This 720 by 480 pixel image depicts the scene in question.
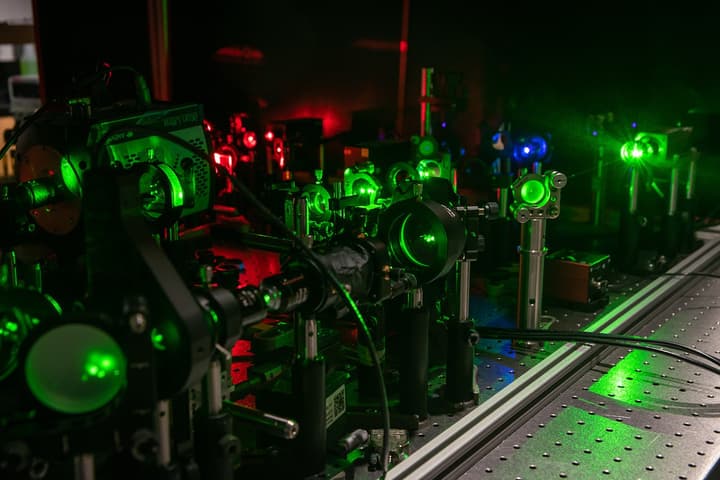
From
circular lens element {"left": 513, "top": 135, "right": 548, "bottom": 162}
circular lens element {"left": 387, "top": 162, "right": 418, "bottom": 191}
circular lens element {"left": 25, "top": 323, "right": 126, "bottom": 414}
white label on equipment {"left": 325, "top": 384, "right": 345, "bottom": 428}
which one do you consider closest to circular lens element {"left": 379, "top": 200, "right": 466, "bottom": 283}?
white label on equipment {"left": 325, "top": 384, "right": 345, "bottom": 428}

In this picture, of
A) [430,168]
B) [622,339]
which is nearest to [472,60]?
[430,168]

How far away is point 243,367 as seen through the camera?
2.20 meters

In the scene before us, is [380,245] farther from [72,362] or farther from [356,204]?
[72,362]

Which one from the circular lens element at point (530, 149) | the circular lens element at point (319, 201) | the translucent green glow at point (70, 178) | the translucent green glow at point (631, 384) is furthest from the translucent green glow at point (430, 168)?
the circular lens element at point (530, 149)

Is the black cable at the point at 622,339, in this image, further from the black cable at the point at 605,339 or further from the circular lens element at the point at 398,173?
the circular lens element at the point at 398,173

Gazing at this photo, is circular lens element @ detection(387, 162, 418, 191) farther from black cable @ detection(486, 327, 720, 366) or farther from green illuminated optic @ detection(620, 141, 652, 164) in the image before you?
green illuminated optic @ detection(620, 141, 652, 164)

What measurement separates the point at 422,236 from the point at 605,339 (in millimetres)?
806

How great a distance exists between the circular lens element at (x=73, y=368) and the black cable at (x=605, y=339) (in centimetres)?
148

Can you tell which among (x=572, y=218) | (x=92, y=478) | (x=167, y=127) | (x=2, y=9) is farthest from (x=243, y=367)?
(x=2, y=9)

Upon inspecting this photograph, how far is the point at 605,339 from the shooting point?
214cm

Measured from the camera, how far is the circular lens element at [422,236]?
62.2 inches

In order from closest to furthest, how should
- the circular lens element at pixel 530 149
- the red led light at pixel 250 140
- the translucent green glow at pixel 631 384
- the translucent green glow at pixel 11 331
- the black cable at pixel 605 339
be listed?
the translucent green glow at pixel 11 331
the translucent green glow at pixel 631 384
the black cable at pixel 605 339
the circular lens element at pixel 530 149
the red led light at pixel 250 140

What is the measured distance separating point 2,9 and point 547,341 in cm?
337

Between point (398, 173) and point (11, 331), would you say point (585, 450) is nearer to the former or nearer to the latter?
point (398, 173)
